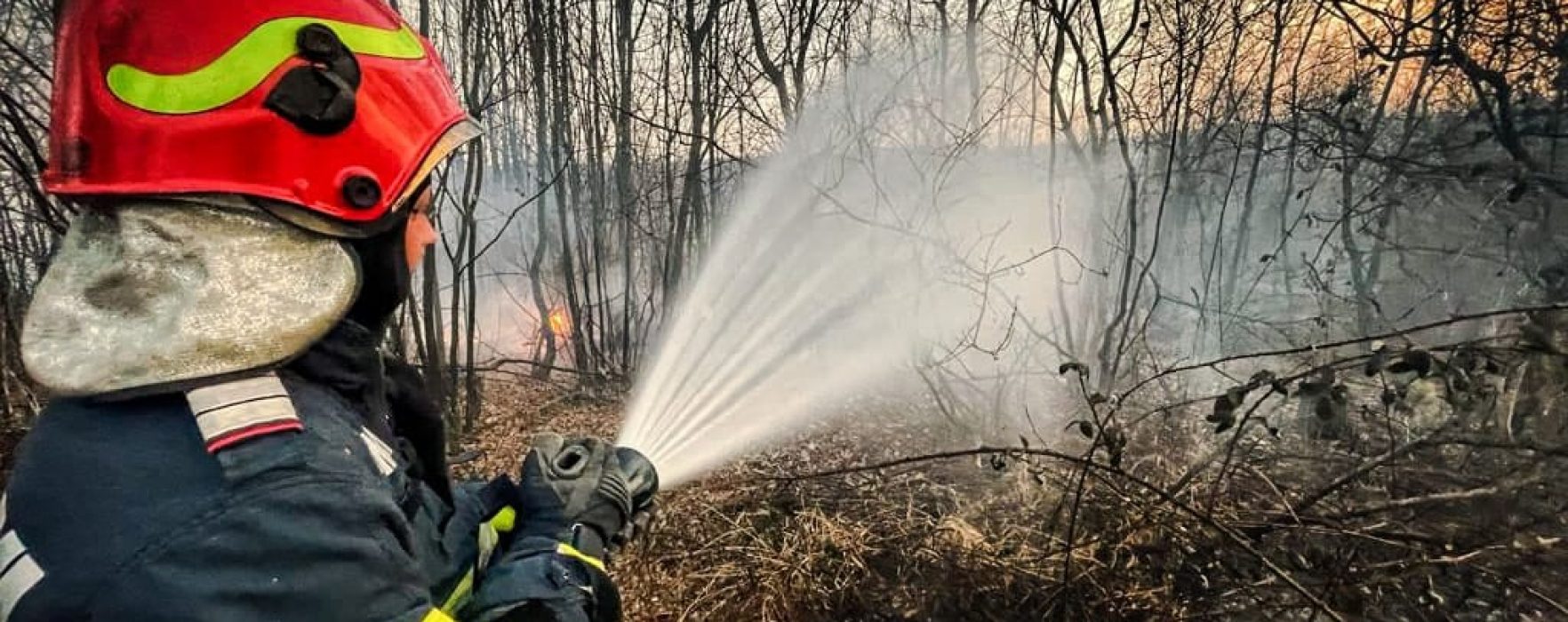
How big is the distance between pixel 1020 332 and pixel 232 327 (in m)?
7.90

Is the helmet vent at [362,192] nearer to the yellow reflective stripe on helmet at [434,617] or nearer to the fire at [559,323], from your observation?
the yellow reflective stripe on helmet at [434,617]

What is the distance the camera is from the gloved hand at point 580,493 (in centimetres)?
162

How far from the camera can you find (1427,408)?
5.44 m

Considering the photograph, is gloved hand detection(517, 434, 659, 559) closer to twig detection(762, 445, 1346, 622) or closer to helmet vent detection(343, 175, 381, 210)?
helmet vent detection(343, 175, 381, 210)

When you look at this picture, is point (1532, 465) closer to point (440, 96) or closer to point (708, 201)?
point (440, 96)

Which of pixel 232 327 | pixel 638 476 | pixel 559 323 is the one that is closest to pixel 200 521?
pixel 232 327

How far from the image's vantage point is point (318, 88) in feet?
4.00

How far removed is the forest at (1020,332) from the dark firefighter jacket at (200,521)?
105 centimetres

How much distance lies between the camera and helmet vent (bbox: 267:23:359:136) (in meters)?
1.20

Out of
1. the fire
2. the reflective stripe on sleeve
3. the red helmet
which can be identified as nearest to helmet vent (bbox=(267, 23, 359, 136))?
the red helmet

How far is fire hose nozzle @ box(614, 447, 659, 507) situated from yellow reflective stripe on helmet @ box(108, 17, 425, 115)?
1060mm

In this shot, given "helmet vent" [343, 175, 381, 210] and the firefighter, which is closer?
the firefighter

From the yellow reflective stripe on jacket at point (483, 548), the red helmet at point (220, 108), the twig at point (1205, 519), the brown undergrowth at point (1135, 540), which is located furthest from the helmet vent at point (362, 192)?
the brown undergrowth at point (1135, 540)

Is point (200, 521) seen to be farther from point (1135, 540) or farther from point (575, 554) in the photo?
point (1135, 540)
